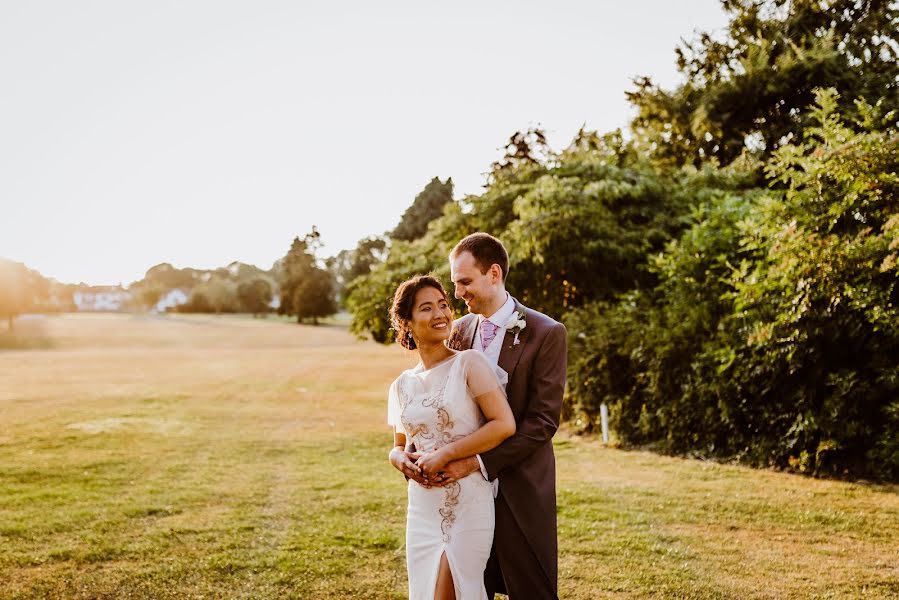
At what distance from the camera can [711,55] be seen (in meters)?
22.8

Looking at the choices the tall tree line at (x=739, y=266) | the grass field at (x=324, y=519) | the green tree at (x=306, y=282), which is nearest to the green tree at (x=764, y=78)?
the tall tree line at (x=739, y=266)

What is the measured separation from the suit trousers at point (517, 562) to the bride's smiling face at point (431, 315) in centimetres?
81

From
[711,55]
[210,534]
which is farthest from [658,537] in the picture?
[711,55]

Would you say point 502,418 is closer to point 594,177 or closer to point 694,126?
point 594,177

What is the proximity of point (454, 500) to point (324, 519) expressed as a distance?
4.75 m

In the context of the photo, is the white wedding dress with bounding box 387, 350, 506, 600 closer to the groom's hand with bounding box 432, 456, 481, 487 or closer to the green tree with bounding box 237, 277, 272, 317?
→ the groom's hand with bounding box 432, 456, 481, 487

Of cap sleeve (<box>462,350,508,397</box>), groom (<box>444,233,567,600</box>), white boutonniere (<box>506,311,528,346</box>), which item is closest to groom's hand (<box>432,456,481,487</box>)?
groom (<box>444,233,567,600</box>)

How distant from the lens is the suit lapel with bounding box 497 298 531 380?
11.4 feet

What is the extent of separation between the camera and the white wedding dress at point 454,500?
324 cm

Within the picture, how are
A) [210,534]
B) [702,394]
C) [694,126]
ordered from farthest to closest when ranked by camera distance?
[694,126]
[702,394]
[210,534]

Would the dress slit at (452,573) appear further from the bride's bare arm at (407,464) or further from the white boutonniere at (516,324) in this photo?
the white boutonniere at (516,324)

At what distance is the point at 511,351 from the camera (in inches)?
138

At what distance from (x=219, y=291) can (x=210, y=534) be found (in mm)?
94079

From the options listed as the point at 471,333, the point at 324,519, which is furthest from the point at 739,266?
the point at 471,333
